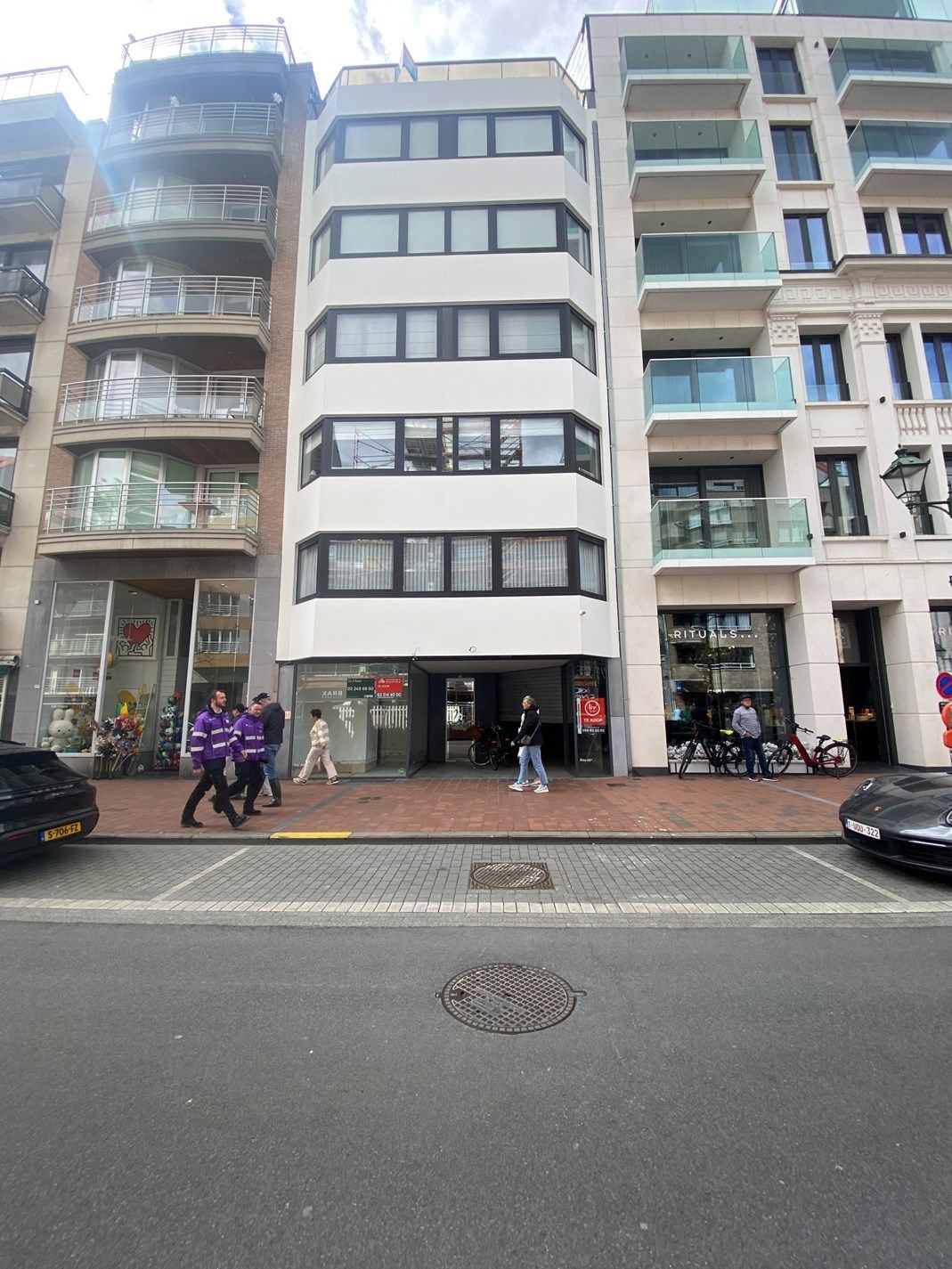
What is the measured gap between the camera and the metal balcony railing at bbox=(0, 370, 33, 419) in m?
14.5

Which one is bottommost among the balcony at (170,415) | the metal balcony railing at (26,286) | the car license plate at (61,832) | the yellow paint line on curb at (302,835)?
the yellow paint line on curb at (302,835)

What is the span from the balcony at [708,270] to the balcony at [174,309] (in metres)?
9.95

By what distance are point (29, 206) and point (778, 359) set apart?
65.3 ft

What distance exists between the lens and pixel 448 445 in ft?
43.9

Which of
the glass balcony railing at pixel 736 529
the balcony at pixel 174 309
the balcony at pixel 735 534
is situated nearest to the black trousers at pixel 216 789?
the balcony at pixel 735 534

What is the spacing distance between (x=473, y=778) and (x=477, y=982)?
893 cm

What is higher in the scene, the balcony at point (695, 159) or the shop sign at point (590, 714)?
the balcony at point (695, 159)

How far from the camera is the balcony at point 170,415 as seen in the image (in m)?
13.7

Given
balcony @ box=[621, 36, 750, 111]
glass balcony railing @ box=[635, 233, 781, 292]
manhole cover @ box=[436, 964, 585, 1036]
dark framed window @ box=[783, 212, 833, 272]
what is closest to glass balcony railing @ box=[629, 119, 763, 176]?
balcony @ box=[621, 36, 750, 111]

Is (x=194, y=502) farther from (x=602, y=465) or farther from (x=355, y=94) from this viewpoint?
(x=355, y=94)

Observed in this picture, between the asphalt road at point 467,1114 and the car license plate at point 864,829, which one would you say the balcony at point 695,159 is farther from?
the asphalt road at point 467,1114

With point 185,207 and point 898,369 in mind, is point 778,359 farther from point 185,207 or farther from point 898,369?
point 185,207

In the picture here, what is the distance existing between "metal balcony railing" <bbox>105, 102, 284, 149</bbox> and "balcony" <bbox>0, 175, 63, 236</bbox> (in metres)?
2.19

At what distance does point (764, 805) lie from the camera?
9.45m
